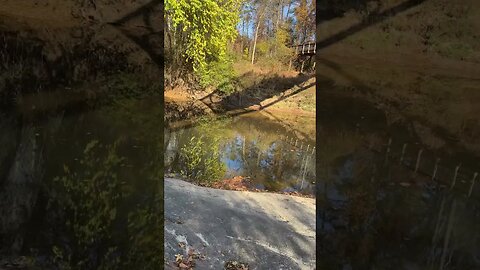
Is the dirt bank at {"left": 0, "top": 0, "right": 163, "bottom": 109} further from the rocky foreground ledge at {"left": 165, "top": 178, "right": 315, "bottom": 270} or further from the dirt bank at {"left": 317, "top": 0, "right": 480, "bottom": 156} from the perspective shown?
the rocky foreground ledge at {"left": 165, "top": 178, "right": 315, "bottom": 270}

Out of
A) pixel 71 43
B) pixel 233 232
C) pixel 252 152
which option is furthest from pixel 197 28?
pixel 71 43

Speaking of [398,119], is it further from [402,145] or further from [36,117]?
[36,117]

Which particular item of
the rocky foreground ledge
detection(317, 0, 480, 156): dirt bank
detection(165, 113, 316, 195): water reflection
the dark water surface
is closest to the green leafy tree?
detection(165, 113, 316, 195): water reflection

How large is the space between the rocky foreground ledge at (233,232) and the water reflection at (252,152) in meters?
3.41

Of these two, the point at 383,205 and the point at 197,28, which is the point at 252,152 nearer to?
the point at 197,28

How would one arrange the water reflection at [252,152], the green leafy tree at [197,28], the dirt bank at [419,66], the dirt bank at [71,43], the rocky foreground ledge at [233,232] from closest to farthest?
the dirt bank at [419,66] → the dirt bank at [71,43] → the rocky foreground ledge at [233,232] → the water reflection at [252,152] → the green leafy tree at [197,28]

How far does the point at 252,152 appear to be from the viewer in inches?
614

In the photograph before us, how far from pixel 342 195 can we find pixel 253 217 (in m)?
5.77

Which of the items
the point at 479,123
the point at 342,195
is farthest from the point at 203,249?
the point at 479,123

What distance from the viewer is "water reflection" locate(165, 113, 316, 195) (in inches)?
485

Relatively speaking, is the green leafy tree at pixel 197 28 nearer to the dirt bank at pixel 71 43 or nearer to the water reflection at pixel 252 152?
the water reflection at pixel 252 152

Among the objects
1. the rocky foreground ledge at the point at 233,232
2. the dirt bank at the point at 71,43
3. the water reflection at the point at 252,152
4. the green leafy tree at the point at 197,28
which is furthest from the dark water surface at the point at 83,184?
the green leafy tree at the point at 197,28

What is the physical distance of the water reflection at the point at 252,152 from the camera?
40.4 ft

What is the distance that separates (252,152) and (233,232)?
30.8 ft
